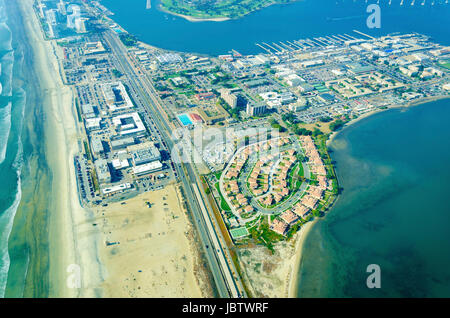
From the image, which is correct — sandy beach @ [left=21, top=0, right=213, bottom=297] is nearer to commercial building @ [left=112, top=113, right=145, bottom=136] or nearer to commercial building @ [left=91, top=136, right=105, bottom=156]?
commercial building @ [left=91, top=136, right=105, bottom=156]

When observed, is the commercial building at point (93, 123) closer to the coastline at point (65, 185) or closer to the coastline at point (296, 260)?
the coastline at point (65, 185)

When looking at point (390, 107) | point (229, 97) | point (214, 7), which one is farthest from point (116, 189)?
point (214, 7)

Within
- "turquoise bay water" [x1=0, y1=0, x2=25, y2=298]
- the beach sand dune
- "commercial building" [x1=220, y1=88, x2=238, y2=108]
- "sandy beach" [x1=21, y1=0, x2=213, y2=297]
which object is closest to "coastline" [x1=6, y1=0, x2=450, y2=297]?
"sandy beach" [x1=21, y1=0, x2=213, y2=297]

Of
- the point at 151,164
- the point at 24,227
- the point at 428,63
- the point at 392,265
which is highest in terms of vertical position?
the point at 428,63

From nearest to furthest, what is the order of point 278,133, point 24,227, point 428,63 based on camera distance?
point 24,227 < point 278,133 < point 428,63

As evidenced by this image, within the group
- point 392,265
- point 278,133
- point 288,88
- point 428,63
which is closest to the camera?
point 392,265

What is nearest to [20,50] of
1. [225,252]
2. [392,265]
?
[225,252]

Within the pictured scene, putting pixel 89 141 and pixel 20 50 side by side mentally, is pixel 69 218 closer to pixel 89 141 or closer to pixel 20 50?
pixel 89 141
